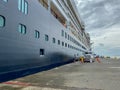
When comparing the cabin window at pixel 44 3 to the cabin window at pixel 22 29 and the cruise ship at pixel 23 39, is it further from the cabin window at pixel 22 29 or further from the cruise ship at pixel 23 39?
the cabin window at pixel 22 29

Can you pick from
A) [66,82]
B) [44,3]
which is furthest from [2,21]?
[44,3]

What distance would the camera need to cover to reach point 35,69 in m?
16.2

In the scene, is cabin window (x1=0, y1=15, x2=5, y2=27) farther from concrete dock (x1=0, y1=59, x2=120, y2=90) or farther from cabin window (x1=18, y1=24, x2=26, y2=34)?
concrete dock (x1=0, y1=59, x2=120, y2=90)

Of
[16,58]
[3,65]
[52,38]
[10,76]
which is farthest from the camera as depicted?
[52,38]

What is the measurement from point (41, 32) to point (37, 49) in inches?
86.4

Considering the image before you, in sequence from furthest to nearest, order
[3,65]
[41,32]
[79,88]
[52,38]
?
[52,38], [41,32], [3,65], [79,88]

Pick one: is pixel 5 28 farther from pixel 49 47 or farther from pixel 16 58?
pixel 49 47

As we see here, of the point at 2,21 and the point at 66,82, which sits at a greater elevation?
the point at 2,21

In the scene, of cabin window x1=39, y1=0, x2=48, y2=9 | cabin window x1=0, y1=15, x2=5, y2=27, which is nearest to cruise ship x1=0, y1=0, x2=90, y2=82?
cabin window x1=0, y1=15, x2=5, y2=27

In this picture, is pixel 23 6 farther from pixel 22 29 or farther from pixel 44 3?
pixel 44 3

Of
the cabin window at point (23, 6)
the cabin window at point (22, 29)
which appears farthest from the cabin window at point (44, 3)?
the cabin window at point (22, 29)

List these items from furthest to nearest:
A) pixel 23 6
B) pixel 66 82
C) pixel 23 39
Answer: pixel 23 6, pixel 23 39, pixel 66 82

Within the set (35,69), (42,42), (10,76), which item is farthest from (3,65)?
(42,42)

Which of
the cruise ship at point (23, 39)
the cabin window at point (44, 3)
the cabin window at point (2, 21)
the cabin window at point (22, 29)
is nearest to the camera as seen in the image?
the cabin window at point (2, 21)
